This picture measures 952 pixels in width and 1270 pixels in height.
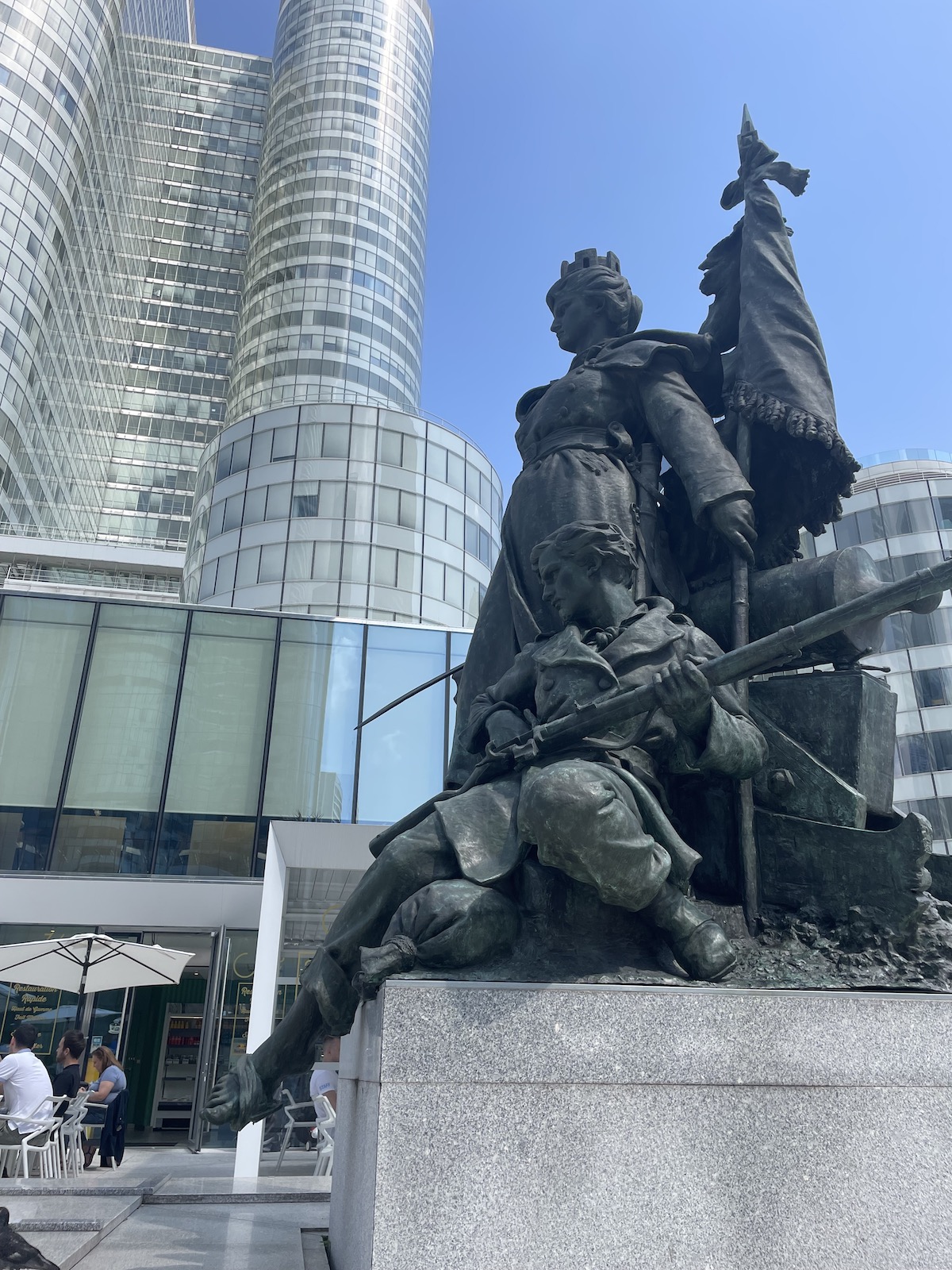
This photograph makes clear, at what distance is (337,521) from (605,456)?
123 ft

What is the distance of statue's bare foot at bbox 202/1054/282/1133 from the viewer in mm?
4055

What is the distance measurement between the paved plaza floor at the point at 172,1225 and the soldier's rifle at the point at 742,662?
227 centimetres

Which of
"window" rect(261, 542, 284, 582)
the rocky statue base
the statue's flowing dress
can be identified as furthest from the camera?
"window" rect(261, 542, 284, 582)

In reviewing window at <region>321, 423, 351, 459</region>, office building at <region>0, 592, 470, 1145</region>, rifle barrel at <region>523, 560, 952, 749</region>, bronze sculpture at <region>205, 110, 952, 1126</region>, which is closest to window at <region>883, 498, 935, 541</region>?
window at <region>321, 423, 351, 459</region>

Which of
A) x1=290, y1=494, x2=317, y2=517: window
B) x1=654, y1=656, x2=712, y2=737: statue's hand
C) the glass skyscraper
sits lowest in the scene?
x1=654, y1=656, x2=712, y2=737: statue's hand

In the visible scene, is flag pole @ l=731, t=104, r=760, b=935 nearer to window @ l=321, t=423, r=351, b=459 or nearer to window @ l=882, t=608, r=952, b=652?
window @ l=321, t=423, r=351, b=459

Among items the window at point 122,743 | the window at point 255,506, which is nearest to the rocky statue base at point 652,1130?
the window at point 122,743

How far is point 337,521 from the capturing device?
1655 inches

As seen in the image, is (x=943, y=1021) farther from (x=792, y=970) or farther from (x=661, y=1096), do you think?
(x=661, y=1096)

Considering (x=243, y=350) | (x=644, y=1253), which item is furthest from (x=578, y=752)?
(x=243, y=350)

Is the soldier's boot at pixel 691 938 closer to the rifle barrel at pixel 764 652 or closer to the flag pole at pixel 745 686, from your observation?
the flag pole at pixel 745 686

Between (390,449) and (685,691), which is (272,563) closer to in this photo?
(390,449)

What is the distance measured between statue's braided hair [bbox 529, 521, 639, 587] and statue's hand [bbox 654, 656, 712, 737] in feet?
2.87

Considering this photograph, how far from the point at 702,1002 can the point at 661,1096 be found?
1.09ft
